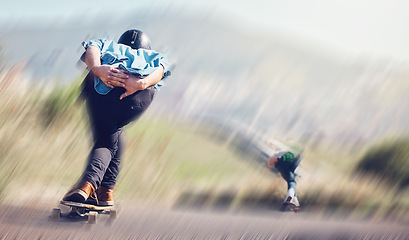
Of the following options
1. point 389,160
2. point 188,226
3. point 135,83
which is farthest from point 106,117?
point 389,160

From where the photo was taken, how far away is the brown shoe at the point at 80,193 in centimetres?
208

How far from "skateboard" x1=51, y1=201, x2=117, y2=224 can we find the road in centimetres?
4

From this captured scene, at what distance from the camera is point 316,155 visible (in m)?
3.45

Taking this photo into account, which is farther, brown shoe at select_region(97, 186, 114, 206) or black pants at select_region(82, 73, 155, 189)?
brown shoe at select_region(97, 186, 114, 206)

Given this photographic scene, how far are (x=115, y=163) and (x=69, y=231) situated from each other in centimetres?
62

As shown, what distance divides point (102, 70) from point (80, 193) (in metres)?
0.67

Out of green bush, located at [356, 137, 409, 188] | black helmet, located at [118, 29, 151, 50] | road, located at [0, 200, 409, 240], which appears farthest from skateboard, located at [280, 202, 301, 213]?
black helmet, located at [118, 29, 151, 50]

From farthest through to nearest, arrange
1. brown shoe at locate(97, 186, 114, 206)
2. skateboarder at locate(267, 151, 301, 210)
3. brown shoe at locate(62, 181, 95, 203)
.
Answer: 1. skateboarder at locate(267, 151, 301, 210)
2. brown shoe at locate(97, 186, 114, 206)
3. brown shoe at locate(62, 181, 95, 203)

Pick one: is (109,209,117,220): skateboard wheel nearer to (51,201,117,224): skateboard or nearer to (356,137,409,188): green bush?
(51,201,117,224): skateboard

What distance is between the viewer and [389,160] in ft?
11.3

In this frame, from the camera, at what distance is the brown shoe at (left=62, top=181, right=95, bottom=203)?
6.82 ft

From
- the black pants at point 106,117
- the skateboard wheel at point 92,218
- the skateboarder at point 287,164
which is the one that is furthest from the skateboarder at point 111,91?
the skateboarder at point 287,164

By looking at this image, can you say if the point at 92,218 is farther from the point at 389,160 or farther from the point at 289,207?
the point at 389,160

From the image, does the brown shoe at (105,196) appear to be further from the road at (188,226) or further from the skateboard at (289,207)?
the skateboard at (289,207)
